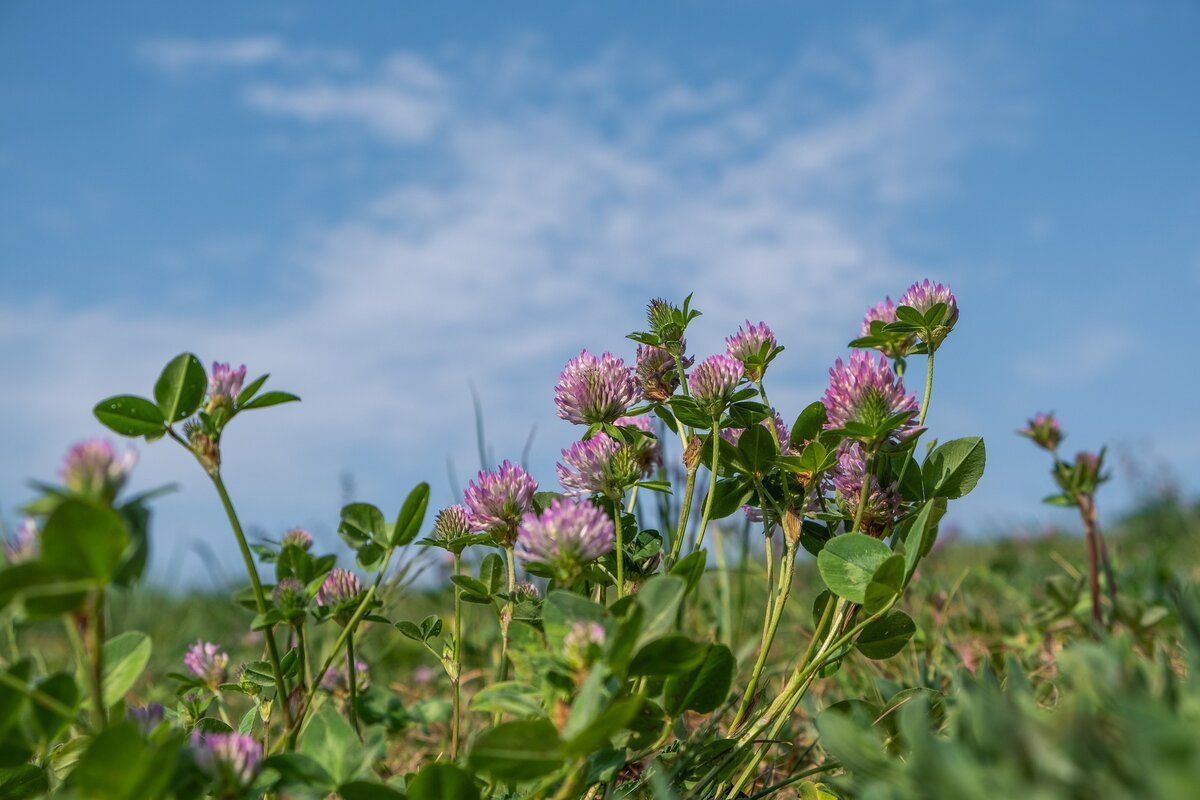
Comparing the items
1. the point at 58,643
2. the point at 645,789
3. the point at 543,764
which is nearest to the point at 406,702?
the point at 645,789

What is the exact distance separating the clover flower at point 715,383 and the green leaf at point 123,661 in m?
0.90

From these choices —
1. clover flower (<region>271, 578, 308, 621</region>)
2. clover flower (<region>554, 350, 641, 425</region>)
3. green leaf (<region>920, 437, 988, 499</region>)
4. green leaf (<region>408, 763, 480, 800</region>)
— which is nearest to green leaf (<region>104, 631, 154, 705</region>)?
clover flower (<region>271, 578, 308, 621</region>)

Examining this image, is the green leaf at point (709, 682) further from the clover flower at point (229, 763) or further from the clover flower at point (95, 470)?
the clover flower at point (95, 470)

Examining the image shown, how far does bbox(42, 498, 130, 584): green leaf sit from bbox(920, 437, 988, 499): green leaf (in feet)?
4.20

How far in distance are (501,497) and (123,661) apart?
0.59 meters

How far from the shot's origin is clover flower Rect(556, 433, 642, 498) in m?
1.58

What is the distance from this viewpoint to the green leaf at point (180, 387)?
54.3 inches

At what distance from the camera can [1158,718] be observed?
77 centimetres

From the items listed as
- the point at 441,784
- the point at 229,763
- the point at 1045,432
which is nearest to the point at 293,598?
the point at 229,763

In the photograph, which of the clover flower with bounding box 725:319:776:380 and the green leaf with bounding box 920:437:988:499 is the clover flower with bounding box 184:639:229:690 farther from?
the green leaf with bounding box 920:437:988:499

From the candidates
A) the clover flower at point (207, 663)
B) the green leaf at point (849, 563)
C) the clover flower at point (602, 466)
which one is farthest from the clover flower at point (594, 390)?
the clover flower at point (207, 663)

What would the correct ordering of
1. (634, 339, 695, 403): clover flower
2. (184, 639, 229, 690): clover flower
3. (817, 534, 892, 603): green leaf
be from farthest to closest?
(184, 639, 229, 690): clover flower
(634, 339, 695, 403): clover flower
(817, 534, 892, 603): green leaf

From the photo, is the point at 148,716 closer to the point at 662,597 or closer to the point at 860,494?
the point at 662,597

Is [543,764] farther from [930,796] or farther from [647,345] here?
[647,345]
